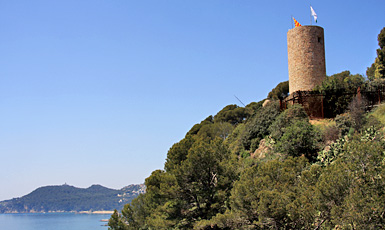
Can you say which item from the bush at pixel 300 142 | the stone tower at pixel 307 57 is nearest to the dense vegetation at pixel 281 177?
the bush at pixel 300 142

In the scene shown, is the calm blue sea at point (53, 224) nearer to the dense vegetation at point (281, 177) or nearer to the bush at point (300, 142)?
the dense vegetation at point (281, 177)

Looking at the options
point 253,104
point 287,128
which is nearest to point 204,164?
point 287,128

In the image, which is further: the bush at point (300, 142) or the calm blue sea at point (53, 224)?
the calm blue sea at point (53, 224)

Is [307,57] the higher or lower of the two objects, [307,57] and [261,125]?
the higher

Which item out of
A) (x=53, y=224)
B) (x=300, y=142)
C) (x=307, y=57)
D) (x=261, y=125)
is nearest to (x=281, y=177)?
(x=300, y=142)

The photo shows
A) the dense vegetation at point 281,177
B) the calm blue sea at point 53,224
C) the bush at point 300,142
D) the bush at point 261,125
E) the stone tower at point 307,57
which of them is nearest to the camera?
the dense vegetation at point 281,177

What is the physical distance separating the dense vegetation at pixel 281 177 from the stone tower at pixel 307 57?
1.09 meters

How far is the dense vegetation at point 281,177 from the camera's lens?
35.8 ft

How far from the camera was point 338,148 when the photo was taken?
55.7 ft

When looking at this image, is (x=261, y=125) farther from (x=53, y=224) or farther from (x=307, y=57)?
(x=53, y=224)

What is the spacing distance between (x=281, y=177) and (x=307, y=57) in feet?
37.8

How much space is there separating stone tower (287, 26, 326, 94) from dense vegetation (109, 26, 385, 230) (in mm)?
1089

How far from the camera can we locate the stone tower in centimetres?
2350

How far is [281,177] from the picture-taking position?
46.0 feet
